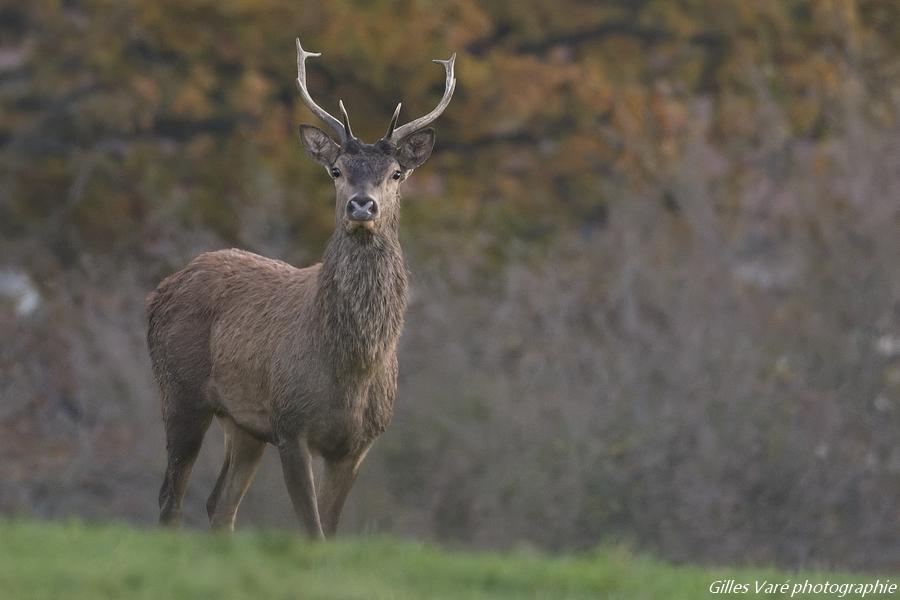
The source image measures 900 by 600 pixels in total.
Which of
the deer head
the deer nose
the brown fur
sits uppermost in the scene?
the deer head

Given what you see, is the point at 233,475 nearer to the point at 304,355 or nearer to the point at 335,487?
the point at 335,487

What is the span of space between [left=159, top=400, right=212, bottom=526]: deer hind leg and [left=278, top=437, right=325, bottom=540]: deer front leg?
135 cm

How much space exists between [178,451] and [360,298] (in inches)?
67.2

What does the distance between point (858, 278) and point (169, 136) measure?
10591 mm

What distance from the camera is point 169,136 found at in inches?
1012

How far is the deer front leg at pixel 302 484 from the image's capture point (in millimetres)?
9961

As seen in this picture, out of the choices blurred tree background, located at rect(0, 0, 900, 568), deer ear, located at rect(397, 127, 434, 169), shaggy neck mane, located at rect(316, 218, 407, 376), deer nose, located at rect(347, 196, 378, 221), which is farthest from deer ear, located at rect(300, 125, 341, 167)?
blurred tree background, located at rect(0, 0, 900, 568)

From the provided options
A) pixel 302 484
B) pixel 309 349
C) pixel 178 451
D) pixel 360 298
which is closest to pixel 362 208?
pixel 360 298

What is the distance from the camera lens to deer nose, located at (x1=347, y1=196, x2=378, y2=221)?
10.0 metres

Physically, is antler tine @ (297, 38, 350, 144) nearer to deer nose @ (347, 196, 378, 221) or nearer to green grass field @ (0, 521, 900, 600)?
deer nose @ (347, 196, 378, 221)

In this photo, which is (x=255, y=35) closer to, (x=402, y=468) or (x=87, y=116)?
(x=87, y=116)

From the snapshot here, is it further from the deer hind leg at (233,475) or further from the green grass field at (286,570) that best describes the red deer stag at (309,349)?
the green grass field at (286,570)

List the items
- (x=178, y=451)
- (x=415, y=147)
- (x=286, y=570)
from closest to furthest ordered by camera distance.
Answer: (x=286, y=570)
(x=415, y=147)
(x=178, y=451)

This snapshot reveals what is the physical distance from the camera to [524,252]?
22625 millimetres
